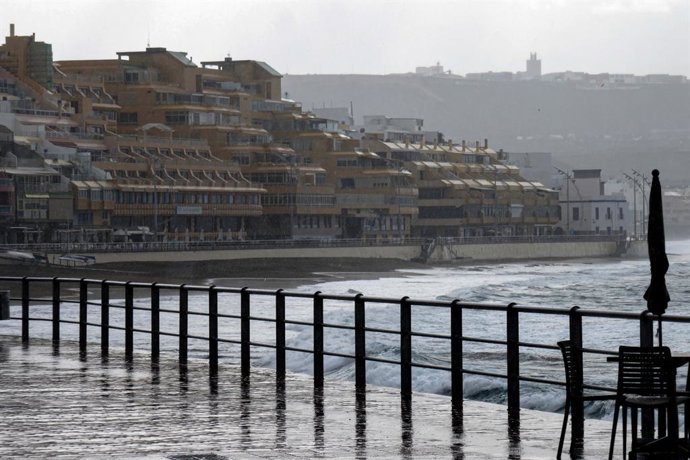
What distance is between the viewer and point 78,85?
16250 cm

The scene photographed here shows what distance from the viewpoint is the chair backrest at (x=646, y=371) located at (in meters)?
10.8

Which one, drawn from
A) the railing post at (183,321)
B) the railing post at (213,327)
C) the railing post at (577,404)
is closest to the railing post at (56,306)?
the railing post at (183,321)

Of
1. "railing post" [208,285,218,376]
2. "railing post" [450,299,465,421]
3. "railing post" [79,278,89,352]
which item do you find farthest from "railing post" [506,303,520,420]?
"railing post" [79,278,89,352]

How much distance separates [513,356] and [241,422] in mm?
2553

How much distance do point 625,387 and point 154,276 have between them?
113576mm

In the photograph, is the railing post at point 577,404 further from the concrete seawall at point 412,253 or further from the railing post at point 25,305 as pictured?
the concrete seawall at point 412,253

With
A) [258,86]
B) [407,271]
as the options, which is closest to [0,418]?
[407,271]

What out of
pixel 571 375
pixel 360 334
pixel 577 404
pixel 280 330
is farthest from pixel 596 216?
pixel 571 375

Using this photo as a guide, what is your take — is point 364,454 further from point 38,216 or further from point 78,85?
point 78,85

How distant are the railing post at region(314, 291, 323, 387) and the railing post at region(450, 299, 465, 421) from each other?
75.2 inches

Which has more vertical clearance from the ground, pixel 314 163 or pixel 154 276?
pixel 314 163

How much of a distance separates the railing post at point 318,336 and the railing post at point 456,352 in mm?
1910

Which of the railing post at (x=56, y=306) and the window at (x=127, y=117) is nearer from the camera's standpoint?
the railing post at (x=56, y=306)

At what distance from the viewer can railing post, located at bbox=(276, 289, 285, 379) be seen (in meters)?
18.3
